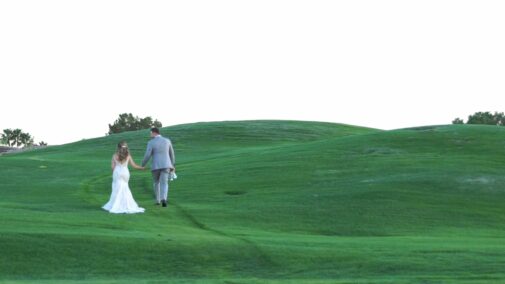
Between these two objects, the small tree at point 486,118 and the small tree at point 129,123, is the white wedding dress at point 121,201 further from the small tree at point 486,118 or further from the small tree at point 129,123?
the small tree at point 129,123

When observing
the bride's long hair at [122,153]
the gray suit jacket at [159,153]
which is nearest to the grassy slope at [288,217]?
the gray suit jacket at [159,153]

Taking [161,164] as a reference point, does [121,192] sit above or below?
below

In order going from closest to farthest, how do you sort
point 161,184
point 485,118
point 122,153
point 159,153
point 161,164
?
point 122,153 → point 161,164 → point 159,153 → point 161,184 → point 485,118

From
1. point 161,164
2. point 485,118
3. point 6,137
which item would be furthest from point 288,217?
point 6,137

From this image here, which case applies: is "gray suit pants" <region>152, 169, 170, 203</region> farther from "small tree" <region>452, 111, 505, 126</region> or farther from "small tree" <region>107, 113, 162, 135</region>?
"small tree" <region>107, 113, 162, 135</region>

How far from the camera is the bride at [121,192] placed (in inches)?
1186

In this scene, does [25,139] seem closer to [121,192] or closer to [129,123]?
[129,123]

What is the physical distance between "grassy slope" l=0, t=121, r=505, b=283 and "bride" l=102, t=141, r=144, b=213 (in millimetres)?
728

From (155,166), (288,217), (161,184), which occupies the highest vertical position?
(155,166)

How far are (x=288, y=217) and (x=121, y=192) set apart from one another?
5494mm

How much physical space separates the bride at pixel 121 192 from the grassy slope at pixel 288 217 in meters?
0.73

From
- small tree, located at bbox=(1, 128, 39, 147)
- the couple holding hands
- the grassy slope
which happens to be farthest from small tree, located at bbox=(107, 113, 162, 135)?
the couple holding hands

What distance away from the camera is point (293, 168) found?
43188 mm

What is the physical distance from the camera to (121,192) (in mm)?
30438
